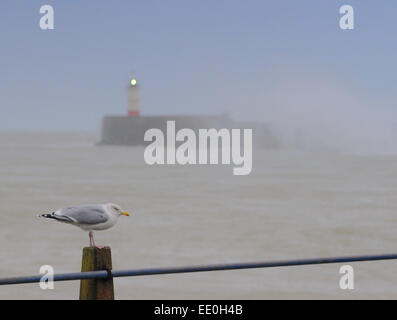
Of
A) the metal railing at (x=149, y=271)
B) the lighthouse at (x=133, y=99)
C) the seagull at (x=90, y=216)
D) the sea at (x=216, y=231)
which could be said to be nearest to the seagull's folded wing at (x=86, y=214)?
the seagull at (x=90, y=216)

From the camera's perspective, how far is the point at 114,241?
16422 millimetres

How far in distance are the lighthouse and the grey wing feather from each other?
4976cm

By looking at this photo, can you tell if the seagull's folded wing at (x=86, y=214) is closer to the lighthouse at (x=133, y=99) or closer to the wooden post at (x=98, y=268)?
the wooden post at (x=98, y=268)

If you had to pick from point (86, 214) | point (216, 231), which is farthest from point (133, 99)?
point (86, 214)

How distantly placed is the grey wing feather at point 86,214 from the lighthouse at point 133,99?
49755mm

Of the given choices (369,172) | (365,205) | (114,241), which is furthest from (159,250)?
(369,172)

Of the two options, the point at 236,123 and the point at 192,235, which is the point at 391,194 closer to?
the point at 192,235

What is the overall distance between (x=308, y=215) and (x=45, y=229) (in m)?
8.79

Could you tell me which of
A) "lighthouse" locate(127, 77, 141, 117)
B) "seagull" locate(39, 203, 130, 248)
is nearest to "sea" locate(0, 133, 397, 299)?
"seagull" locate(39, 203, 130, 248)

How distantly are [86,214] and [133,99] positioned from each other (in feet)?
166

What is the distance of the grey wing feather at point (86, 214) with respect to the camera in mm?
3275

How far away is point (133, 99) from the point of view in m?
53.3

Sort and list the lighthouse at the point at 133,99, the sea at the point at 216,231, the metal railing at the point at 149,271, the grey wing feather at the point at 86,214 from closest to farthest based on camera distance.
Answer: the metal railing at the point at 149,271 → the grey wing feather at the point at 86,214 → the sea at the point at 216,231 → the lighthouse at the point at 133,99

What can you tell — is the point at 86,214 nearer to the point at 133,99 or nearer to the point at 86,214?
the point at 86,214
